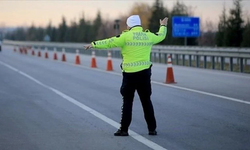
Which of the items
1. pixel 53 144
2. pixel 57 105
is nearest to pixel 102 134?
pixel 53 144

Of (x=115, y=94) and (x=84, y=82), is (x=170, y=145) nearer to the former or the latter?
(x=115, y=94)

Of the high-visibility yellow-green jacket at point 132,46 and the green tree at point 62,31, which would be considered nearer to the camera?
the high-visibility yellow-green jacket at point 132,46

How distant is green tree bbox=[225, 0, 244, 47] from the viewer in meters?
53.7

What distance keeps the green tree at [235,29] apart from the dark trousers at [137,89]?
4509 cm

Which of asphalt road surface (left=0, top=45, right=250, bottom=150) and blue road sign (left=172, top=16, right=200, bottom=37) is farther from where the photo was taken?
blue road sign (left=172, top=16, right=200, bottom=37)

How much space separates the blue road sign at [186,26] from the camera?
45625mm

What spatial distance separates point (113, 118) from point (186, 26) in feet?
116

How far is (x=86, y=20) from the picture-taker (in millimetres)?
140750

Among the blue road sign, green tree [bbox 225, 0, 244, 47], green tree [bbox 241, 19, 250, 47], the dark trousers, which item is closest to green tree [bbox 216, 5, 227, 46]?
green tree [bbox 225, 0, 244, 47]

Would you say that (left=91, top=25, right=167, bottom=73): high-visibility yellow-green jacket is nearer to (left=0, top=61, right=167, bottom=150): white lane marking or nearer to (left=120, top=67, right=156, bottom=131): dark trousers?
(left=120, top=67, right=156, bottom=131): dark trousers

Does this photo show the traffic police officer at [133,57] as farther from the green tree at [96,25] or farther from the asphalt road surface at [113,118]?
the green tree at [96,25]

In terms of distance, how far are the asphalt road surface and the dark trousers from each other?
0.24 meters

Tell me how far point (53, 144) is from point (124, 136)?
1.20 meters

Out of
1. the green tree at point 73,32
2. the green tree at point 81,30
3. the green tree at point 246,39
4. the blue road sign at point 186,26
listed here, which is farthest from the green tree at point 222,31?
the green tree at point 73,32
